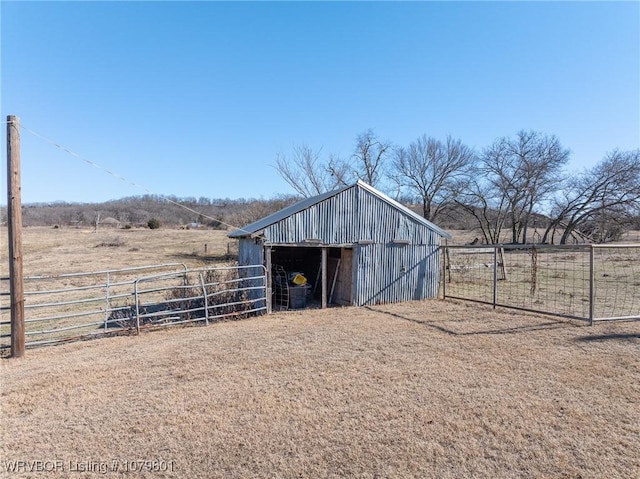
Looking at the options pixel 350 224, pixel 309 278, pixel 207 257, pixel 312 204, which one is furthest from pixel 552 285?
pixel 207 257

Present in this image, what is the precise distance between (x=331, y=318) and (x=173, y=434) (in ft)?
20.9

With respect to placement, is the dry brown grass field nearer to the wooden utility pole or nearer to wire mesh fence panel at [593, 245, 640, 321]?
the wooden utility pole

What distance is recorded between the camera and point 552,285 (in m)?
16.4

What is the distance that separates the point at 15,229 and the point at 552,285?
18470 mm

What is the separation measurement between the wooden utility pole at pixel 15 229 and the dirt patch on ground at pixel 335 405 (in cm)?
78

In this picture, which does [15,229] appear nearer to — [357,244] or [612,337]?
[357,244]

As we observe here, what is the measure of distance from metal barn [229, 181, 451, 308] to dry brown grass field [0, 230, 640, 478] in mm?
3384

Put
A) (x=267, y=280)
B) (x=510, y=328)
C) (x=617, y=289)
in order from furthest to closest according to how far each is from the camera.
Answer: (x=617, y=289)
(x=267, y=280)
(x=510, y=328)

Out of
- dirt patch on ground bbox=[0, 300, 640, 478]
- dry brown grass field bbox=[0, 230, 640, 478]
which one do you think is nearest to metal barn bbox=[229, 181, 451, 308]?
dry brown grass field bbox=[0, 230, 640, 478]

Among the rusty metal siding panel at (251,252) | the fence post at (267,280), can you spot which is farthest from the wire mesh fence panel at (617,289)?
the rusty metal siding panel at (251,252)

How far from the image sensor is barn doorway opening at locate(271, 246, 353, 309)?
12.5 meters

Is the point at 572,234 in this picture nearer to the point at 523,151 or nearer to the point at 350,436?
the point at 523,151

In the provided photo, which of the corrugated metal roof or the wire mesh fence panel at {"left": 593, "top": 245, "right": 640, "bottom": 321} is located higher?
the corrugated metal roof

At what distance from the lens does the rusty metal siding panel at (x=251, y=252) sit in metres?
11.1
